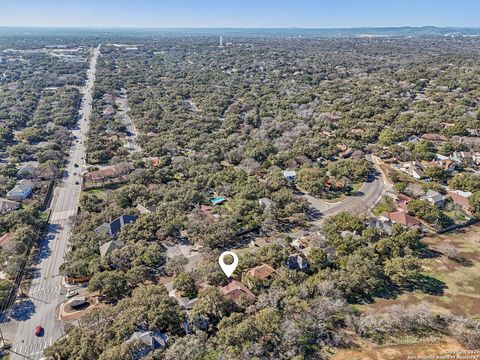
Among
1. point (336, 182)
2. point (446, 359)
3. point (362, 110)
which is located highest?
point (362, 110)

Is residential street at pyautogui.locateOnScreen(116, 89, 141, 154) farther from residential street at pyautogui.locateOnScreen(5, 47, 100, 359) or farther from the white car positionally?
the white car

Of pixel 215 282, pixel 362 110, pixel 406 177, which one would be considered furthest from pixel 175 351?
pixel 362 110

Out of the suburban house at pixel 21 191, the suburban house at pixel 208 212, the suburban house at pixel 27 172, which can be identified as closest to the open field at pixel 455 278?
the suburban house at pixel 208 212

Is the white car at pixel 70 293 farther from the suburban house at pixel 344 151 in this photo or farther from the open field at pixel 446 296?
the suburban house at pixel 344 151

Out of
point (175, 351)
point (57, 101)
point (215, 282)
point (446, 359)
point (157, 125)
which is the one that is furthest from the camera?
point (57, 101)

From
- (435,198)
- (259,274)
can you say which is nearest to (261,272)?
(259,274)

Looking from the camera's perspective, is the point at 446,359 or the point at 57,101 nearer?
the point at 446,359

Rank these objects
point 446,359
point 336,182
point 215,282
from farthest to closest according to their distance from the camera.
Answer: point 336,182
point 215,282
point 446,359

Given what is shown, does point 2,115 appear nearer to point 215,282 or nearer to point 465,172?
Result: point 215,282
